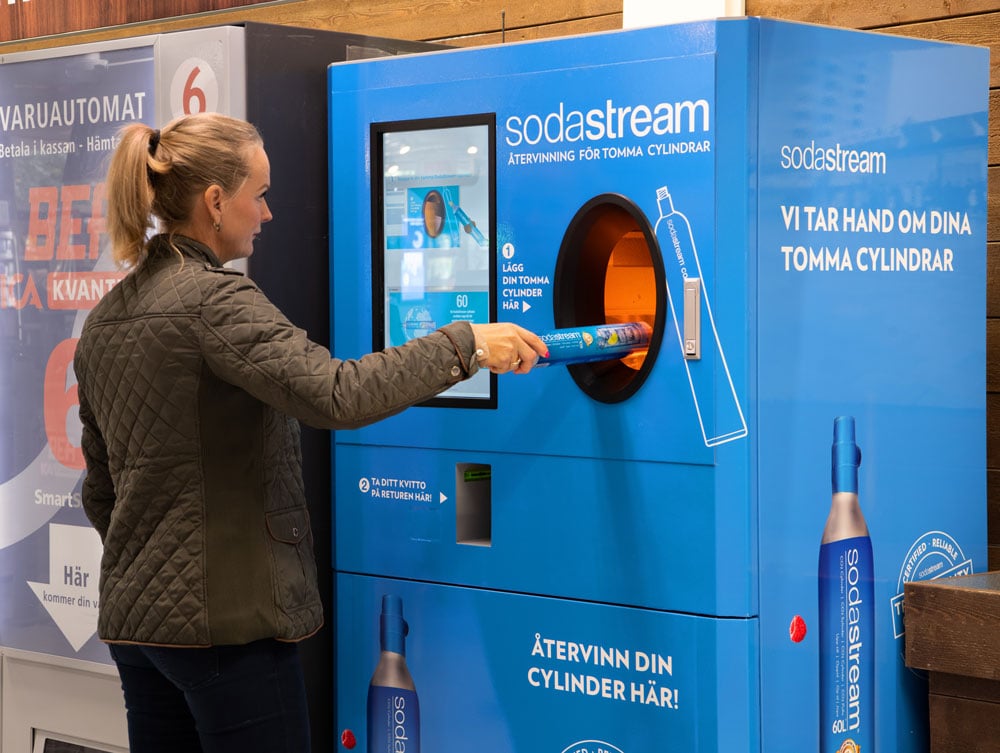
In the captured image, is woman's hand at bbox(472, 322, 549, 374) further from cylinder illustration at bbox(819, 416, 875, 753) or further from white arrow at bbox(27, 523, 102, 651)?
white arrow at bbox(27, 523, 102, 651)

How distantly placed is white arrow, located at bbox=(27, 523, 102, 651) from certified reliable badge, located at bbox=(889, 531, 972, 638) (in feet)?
5.95

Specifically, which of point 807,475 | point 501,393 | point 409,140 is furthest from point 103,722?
point 807,475

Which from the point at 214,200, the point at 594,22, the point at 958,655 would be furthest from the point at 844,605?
the point at 594,22

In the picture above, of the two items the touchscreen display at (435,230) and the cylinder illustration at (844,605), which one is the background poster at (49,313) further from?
the cylinder illustration at (844,605)

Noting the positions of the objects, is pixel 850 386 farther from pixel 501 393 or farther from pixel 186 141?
pixel 186 141

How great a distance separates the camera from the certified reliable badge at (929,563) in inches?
102

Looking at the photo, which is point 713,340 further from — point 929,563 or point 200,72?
point 200,72

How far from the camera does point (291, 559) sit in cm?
221

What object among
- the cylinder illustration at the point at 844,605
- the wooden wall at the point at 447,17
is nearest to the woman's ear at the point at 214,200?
the cylinder illustration at the point at 844,605

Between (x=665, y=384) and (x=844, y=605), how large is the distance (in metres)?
0.53

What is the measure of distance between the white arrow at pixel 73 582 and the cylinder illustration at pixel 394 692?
82 cm

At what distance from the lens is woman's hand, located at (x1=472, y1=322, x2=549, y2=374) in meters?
2.18

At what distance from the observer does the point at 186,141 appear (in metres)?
2.15

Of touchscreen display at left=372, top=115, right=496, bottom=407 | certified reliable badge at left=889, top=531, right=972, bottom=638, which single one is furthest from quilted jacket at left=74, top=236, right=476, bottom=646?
certified reliable badge at left=889, top=531, right=972, bottom=638
